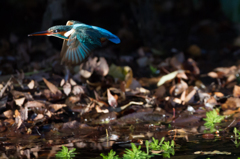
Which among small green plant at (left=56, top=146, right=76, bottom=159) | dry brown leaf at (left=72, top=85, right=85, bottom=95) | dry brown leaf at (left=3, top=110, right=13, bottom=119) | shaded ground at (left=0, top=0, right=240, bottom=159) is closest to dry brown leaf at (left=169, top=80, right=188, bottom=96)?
shaded ground at (left=0, top=0, right=240, bottom=159)

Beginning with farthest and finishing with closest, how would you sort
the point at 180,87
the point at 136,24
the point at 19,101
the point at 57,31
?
1. the point at 136,24
2. the point at 180,87
3. the point at 19,101
4. the point at 57,31

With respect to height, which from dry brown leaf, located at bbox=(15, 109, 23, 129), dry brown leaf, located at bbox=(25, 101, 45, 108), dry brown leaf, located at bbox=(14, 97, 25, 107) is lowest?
dry brown leaf, located at bbox=(15, 109, 23, 129)

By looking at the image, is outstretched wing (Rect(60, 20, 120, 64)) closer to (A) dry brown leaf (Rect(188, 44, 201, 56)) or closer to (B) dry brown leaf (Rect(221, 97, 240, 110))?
(B) dry brown leaf (Rect(221, 97, 240, 110))

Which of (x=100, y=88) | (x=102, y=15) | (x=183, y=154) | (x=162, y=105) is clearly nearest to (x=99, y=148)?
(x=183, y=154)

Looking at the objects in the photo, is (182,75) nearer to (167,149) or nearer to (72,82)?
(72,82)

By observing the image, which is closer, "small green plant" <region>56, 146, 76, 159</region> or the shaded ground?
"small green plant" <region>56, 146, 76, 159</region>

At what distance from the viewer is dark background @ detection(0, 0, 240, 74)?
4727mm

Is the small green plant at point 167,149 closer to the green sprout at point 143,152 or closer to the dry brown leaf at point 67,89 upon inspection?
the green sprout at point 143,152

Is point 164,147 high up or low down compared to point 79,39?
down

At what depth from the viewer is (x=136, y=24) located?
505 centimetres

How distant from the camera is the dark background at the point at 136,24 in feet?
15.5

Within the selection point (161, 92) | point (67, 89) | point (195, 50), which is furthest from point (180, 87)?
Result: point (195, 50)

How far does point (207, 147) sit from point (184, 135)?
0.28 meters

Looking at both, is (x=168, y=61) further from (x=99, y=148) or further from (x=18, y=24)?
(x=18, y=24)
